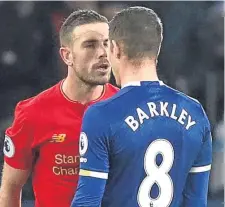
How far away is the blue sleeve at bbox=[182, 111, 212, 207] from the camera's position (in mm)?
2047

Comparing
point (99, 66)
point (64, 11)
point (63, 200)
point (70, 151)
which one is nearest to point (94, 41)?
point (99, 66)

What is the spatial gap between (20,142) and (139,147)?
74cm

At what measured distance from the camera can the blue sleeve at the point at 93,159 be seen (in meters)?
1.86

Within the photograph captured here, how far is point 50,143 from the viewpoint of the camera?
2430 millimetres

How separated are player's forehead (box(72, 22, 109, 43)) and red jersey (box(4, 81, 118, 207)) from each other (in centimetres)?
24

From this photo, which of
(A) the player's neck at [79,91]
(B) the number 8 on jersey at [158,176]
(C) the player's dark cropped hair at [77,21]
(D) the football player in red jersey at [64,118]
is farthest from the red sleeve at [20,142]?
(B) the number 8 on jersey at [158,176]

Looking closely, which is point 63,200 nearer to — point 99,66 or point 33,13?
point 99,66

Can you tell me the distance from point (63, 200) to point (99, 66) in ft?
1.80

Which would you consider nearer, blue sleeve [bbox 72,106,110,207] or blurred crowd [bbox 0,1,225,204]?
blue sleeve [bbox 72,106,110,207]

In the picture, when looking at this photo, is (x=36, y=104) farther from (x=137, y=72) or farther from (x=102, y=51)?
(x=137, y=72)

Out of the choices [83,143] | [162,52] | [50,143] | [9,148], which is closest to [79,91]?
[50,143]

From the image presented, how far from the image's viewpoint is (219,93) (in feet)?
15.4

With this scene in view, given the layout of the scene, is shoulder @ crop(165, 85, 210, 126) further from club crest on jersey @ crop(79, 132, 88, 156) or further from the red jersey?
the red jersey

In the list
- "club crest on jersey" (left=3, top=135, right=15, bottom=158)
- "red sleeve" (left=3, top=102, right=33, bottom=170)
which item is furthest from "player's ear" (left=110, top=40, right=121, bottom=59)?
"club crest on jersey" (left=3, top=135, right=15, bottom=158)
